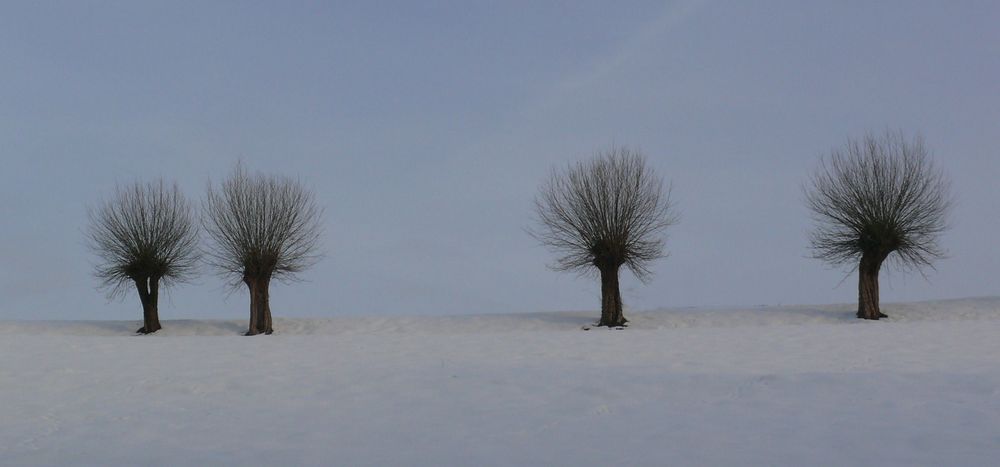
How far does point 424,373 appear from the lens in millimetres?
13281

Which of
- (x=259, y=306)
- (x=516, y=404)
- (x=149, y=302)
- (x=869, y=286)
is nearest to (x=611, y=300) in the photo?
(x=869, y=286)

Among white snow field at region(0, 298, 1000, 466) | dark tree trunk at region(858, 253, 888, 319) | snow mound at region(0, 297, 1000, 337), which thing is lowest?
white snow field at region(0, 298, 1000, 466)

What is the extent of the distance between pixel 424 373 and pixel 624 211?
2228 cm

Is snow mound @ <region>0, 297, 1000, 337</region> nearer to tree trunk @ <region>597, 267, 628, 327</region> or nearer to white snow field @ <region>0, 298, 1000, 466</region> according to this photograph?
tree trunk @ <region>597, 267, 628, 327</region>

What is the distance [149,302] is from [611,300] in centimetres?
1951

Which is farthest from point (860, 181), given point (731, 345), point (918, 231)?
point (731, 345)

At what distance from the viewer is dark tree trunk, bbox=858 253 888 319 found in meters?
34.5

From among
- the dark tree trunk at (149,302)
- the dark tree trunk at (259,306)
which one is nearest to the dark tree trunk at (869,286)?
the dark tree trunk at (259,306)

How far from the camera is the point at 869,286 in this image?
34938mm

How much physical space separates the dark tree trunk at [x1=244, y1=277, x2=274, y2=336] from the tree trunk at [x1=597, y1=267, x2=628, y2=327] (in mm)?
13541

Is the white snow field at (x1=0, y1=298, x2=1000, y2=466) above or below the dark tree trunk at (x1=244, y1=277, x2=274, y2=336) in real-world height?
below

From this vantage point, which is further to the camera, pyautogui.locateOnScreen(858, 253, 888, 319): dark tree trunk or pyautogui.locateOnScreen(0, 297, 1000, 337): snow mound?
pyautogui.locateOnScreen(858, 253, 888, 319): dark tree trunk

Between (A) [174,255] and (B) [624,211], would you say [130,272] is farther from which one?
(B) [624,211]

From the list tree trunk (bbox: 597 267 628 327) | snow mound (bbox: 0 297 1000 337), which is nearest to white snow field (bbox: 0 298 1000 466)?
snow mound (bbox: 0 297 1000 337)
